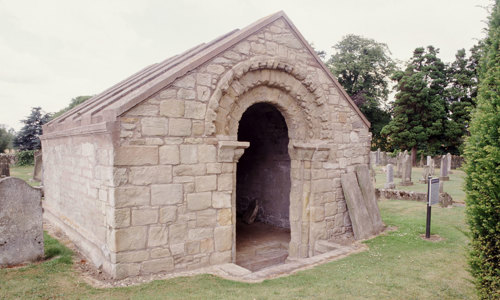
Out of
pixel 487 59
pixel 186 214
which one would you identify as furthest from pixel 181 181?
pixel 487 59

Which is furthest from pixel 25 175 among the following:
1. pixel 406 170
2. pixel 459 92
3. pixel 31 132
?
pixel 459 92

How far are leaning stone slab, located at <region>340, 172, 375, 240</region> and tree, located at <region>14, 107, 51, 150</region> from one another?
31561mm

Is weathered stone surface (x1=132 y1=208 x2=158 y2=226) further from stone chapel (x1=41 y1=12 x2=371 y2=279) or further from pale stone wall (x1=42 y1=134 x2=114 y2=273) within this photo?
pale stone wall (x1=42 y1=134 x2=114 y2=273)

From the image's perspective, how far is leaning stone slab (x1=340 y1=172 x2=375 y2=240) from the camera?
773 centimetres

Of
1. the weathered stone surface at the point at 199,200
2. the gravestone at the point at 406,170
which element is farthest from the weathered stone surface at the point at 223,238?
the gravestone at the point at 406,170

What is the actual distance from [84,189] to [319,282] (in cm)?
481

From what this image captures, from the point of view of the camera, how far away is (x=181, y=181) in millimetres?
5539

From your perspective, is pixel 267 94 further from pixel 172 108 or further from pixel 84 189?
pixel 84 189

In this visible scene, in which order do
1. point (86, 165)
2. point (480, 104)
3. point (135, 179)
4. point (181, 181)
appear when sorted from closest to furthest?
point (480, 104) < point (135, 179) < point (181, 181) < point (86, 165)

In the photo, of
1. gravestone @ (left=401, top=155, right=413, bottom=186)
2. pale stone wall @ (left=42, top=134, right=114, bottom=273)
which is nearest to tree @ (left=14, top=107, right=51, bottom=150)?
pale stone wall @ (left=42, top=134, right=114, bottom=273)

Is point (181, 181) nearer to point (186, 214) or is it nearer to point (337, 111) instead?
point (186, 214)

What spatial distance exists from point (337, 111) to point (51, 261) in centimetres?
675

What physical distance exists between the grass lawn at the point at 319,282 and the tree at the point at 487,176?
0.85ft

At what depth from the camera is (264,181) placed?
10.8 metres
